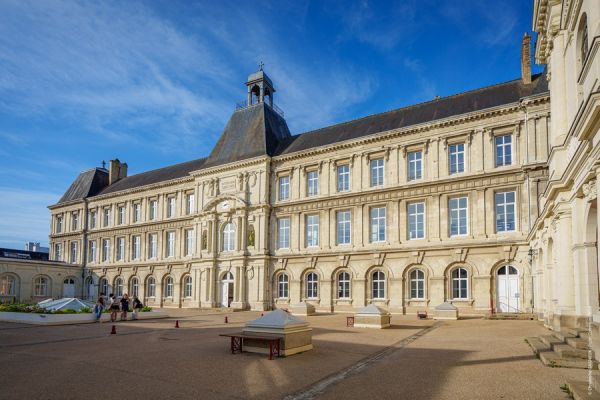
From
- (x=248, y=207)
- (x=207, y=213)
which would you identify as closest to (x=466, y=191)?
(x=248, y=207)

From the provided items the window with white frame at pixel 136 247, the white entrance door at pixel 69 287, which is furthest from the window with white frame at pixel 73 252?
the window with white frame at pixel 136 247

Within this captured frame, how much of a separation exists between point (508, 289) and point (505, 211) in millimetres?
4285

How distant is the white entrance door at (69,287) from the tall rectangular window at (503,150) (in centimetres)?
4261

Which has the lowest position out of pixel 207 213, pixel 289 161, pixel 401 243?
pixel 401 243

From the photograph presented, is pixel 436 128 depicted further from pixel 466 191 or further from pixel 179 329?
pixel 179 329

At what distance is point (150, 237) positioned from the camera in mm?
45438

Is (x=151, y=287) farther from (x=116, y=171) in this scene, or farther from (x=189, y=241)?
(x=116, y=171)

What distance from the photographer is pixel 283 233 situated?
117ft

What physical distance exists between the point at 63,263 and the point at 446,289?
39317mm

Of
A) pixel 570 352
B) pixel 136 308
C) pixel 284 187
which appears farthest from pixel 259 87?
pixel 570 352

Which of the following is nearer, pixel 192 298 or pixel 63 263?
pixel 192 298

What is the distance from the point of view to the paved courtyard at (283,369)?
830 centimetres

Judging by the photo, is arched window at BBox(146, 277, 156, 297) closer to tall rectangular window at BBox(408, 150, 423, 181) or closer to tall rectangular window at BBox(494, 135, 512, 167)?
tall rectangular window at BBox(408, 150, 423, 181)

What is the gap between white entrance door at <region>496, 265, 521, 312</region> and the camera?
2567cm
